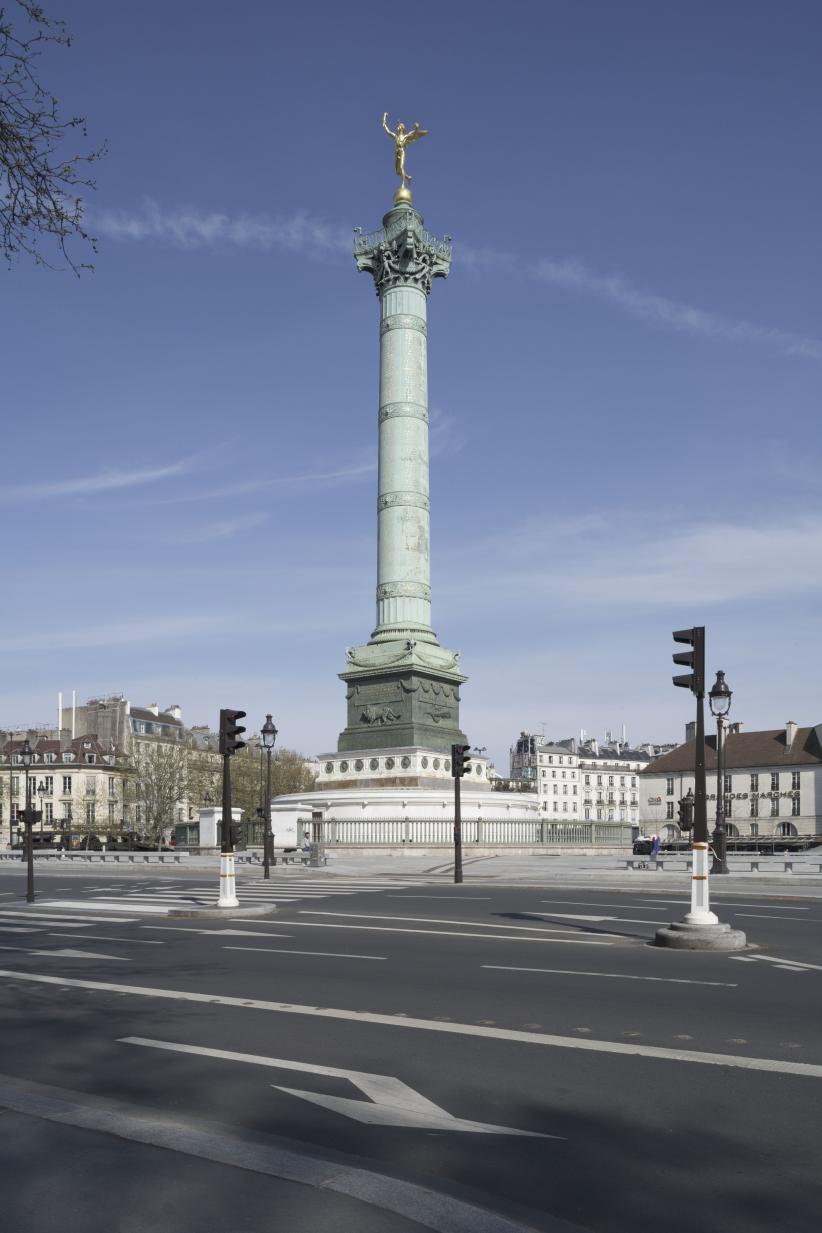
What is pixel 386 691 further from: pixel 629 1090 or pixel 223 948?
pixel 629 1090

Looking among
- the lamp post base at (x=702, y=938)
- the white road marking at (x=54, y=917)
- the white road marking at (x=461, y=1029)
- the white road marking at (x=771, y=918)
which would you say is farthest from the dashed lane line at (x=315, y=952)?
the white road marking at (x=771, y=918)

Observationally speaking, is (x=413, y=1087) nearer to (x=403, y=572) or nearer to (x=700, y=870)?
(x=700, y=870)

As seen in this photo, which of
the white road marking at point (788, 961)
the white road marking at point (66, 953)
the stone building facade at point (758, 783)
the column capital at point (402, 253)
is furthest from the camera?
the stone building facade at point (758, 783)

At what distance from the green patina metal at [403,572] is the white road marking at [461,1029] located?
38483 mm

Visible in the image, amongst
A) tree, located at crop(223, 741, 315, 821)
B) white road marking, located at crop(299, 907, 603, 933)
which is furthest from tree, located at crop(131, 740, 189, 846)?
white road marking, located at crop(299, 907, 603, 933)

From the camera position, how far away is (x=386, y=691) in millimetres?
50938

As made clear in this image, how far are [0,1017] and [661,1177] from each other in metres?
6.52

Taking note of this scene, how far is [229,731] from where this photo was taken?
21875mm

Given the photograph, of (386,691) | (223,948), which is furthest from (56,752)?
(223,948)

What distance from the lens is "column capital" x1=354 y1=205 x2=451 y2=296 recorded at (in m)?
55.6

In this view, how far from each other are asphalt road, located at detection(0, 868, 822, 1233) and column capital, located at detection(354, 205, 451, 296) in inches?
1793

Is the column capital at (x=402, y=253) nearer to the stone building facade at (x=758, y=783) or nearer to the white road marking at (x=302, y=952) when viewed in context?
the white road marking at (x=302, y=952)

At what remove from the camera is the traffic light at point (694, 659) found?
1623cm

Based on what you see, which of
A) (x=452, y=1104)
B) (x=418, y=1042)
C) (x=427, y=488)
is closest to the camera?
(x=452, y=1104)
